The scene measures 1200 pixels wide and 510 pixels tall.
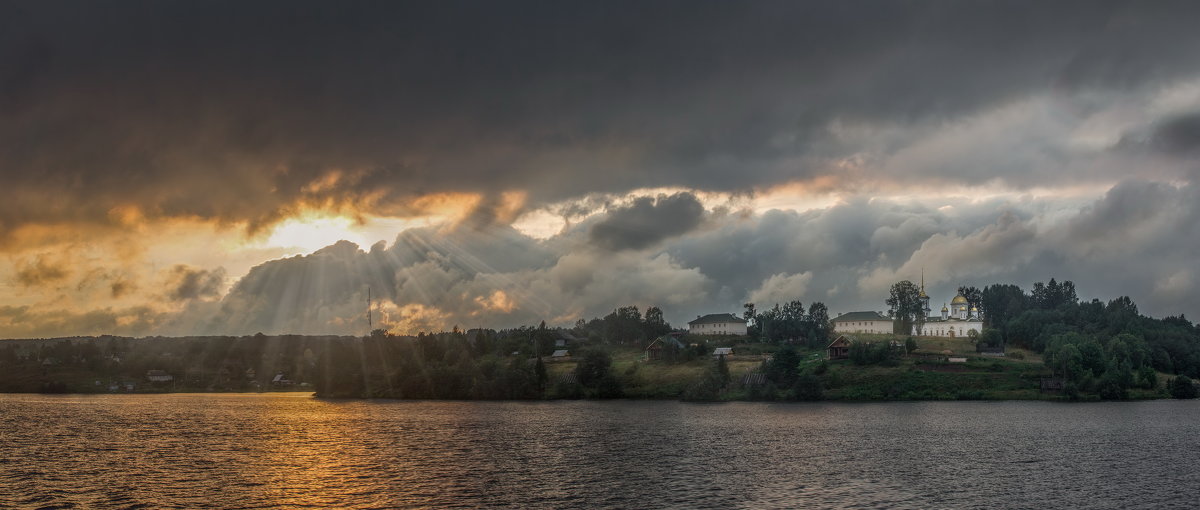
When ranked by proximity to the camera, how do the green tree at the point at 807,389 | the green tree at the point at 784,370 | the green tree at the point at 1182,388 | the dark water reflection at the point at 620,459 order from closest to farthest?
the dark water reflection at the point at 620,459 → the green tree at the point at 1182,388 → the green tree at the point at 807,389 → the green tree at the point at 784,370

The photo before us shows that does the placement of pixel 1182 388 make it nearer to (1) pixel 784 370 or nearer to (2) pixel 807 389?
(2) pixel 807 389

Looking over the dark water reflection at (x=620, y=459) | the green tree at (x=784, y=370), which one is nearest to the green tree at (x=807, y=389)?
the green tree at (x=784, y=370)

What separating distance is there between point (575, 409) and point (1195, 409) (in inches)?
4666

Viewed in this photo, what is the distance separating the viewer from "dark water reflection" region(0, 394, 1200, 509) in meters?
73.9

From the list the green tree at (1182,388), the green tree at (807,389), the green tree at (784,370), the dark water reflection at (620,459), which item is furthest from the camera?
the green tree at (784,370)

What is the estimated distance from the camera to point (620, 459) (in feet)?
316

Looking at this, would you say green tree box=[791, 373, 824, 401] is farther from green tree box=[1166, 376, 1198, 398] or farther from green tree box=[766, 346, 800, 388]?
green tree box=[1166, 376, 1198, 398]

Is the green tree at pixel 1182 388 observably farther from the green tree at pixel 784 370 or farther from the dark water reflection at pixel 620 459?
the green tree at pixel 784 370

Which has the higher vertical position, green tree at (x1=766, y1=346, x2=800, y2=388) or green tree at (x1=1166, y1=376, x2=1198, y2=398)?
green tree at (x1=766, y1=346, x2=800, y2=388)

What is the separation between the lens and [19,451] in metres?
103

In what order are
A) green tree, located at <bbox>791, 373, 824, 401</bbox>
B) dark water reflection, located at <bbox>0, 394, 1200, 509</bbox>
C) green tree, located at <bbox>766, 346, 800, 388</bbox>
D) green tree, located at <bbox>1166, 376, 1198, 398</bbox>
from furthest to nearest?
1. green tree, located at <bbox>766, 346, 800, 388</bbox>
2. green tree, located at <bbox>791, 373, 824, 401</bbox>
3. green tree, located at <bbox>1166, 376, 1198, 398</bbox>
4. dark water reflection, located at <bbox>0, 394, 1200, 509</bbox>

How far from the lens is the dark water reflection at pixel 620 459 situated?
7388 centimetres

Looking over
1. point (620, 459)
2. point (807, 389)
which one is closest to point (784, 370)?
point (807, 389)

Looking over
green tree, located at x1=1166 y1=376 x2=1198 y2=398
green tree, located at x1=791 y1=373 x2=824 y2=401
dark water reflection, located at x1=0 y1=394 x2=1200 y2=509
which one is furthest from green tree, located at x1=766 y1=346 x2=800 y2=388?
green tree, located at x1=1166 y1=376 x2=1198 y2=398
